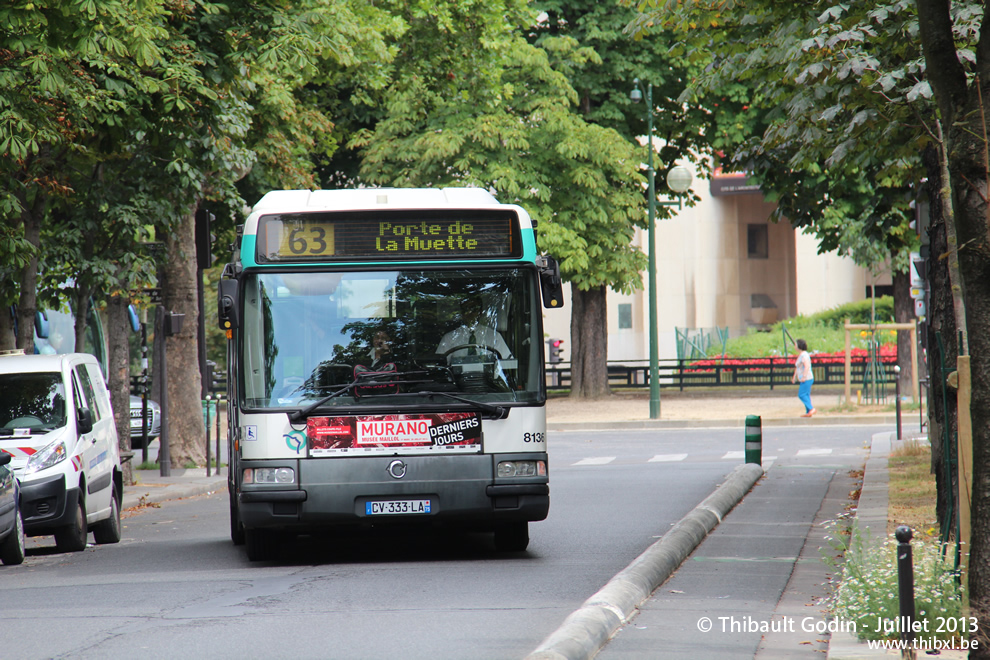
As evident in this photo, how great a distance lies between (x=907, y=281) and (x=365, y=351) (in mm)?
30321

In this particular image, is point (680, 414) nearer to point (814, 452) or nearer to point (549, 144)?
point (549, 144)

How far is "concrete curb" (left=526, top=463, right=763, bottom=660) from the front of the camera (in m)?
6.17

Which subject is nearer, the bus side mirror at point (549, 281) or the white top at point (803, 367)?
the bus side mirror at point (549, 281)

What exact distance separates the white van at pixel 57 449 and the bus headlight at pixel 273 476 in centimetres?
276

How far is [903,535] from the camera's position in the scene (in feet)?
A: 18.4

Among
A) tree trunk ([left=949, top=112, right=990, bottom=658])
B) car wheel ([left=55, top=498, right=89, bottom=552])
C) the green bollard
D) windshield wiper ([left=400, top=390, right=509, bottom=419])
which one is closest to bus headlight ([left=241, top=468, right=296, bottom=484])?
windshield wiper ([left=400, top=390, right=509, bottom=419])

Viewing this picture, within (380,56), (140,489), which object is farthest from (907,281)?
(140,489)

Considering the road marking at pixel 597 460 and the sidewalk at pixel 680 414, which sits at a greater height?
the sidewalk at pixel 680 414

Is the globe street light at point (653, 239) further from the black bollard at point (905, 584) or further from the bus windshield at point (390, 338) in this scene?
the black bollard at point (905, 584)

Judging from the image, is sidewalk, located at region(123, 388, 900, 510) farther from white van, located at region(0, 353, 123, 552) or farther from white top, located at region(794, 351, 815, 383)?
white van, located at region(0, 353, 123, 552)

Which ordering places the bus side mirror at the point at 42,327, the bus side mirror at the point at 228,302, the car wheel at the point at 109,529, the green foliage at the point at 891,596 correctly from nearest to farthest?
1. the green foliage at the point at 891,596
2. the bus side mirror at the point at 228,302
3. the car wheel at the point at 109,529
4. the bus side mirror at the point at 42,327

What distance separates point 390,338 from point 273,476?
1.36 m

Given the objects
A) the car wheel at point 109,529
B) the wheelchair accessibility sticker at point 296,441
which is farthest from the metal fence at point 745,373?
the wheelchair accessibility sticker at point 296,441

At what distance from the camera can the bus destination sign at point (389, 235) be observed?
986 cm
